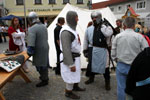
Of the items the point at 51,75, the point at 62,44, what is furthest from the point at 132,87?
the point at 51,75

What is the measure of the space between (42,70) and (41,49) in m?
0.59

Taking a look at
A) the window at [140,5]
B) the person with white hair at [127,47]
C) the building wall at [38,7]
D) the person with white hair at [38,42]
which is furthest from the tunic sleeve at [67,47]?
the window at [140,5]

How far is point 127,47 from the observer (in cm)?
259

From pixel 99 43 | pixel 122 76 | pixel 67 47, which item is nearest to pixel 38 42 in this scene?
pixel 67 47

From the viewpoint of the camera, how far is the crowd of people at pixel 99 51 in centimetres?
167

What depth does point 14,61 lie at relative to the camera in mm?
3391

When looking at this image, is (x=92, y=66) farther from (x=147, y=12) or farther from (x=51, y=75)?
(x=147, y=12)

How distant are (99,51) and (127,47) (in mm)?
1181

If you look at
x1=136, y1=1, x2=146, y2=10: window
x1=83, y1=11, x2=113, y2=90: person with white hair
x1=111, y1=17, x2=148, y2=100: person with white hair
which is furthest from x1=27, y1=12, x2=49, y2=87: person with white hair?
x1=136, y1=1, x2=146, y2=10: window

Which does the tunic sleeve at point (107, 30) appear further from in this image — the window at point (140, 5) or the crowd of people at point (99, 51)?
the window at point (140, 5)

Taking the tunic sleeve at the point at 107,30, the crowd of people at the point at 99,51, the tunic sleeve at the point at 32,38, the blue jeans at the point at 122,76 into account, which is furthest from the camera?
the tunic sleeve at the point at 32,38

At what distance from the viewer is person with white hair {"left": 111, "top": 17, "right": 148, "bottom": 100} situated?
254cm

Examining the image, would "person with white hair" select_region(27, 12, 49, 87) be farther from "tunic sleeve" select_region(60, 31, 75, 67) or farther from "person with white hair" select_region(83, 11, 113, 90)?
"person with white hair" select_region(83, 11, 113, 90)

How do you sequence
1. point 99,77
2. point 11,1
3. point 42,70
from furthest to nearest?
point 11,1 < point 99,77 < point 42,70
